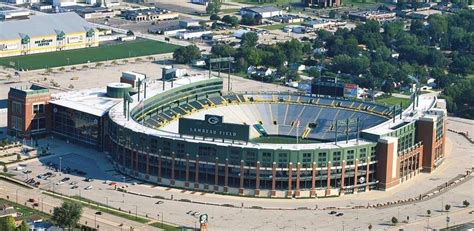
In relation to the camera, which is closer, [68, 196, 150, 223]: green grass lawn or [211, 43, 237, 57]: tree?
[68, 196, 150, 223]: green grass lawn

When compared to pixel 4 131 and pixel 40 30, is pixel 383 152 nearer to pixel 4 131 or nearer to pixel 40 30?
pixel 4 131

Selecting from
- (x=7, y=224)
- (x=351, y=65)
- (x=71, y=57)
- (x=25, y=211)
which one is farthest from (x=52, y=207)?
(x=351, y=65)

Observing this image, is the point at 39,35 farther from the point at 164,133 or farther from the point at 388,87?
the point at 164,133

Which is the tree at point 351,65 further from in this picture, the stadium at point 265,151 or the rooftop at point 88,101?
the rooftop at point 88,101

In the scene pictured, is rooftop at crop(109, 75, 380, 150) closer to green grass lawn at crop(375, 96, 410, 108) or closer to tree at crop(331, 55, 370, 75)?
green grass lawn at crop(375, 96, 410, 108)

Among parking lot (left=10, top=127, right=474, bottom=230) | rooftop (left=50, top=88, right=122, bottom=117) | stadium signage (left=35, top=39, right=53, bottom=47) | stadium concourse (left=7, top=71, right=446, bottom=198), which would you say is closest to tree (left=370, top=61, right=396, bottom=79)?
stadium concourse (left=7, top=71, right=446, bottom=198)
